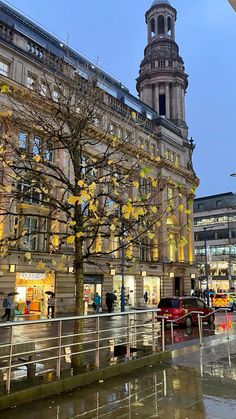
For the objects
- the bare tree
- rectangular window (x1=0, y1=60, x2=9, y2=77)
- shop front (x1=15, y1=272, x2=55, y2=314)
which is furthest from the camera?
rectangular window (x1=0, y1=60, x2=9, y2=77)

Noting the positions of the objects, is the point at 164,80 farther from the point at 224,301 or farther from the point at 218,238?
the point at 218,238

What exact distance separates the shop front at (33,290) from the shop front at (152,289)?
51.5ft

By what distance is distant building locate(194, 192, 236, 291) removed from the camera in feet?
277

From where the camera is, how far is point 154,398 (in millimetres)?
7039

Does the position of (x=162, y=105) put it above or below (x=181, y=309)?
above

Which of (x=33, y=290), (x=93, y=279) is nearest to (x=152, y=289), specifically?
(x=93, y=279)

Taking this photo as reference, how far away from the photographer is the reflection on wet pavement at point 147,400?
6160 mm

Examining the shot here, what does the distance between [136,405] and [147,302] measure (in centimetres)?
3960

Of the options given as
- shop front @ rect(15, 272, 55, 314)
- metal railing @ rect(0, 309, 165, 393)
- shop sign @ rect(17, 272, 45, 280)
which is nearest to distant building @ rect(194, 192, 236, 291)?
shop front @ rect(15, 272, 55, 314)

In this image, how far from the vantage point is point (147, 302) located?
4534 centimetres

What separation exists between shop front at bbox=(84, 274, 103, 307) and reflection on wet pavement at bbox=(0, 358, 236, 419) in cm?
2955

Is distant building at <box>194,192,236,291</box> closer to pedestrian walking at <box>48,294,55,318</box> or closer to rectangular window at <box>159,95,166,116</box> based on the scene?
rectangular window at <box>159,95,166,116</box>

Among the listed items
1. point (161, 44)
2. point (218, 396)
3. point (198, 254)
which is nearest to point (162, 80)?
point (161, 44)

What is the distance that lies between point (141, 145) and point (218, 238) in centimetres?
8002
